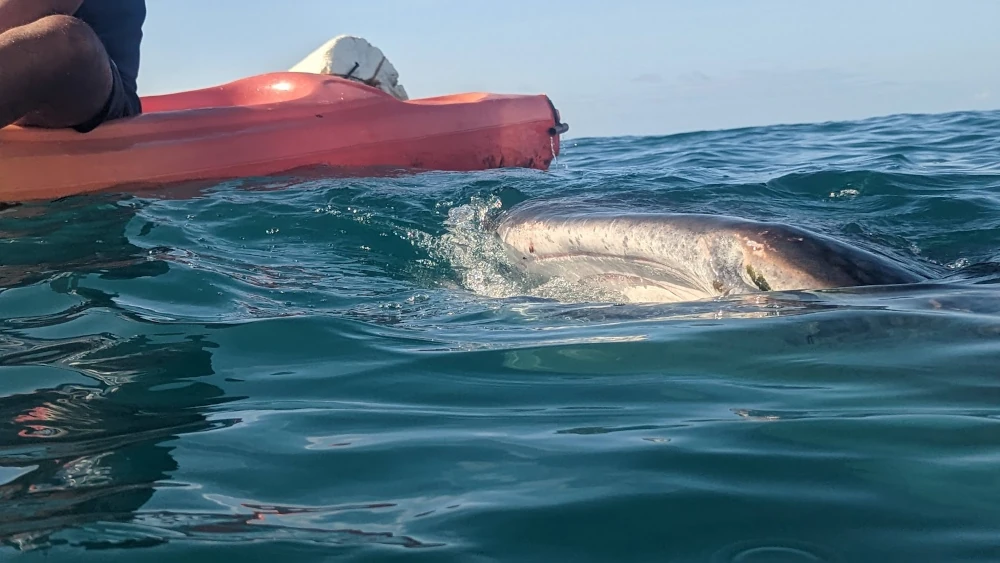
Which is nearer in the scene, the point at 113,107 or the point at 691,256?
the point at 691,256

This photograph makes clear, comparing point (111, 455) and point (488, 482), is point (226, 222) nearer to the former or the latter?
point (111, 455)

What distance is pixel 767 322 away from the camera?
3.09m

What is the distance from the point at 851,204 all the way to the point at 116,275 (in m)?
5.44

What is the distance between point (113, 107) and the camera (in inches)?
250

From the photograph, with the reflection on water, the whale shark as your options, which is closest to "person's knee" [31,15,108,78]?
the reflection on water

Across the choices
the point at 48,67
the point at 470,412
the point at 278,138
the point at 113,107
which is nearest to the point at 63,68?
the point at 48,67

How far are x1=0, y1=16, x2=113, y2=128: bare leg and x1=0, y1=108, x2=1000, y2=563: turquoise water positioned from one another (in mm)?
754

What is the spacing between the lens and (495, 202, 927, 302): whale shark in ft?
11.6

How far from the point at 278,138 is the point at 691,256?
4.47 m

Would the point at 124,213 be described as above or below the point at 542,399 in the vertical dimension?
above

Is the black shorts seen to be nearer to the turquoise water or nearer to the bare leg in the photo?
the bare leg

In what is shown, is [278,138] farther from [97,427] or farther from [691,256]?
[97,427]

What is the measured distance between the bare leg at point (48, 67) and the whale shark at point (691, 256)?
2.94 m

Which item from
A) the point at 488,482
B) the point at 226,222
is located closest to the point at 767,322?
the point at 488,482
